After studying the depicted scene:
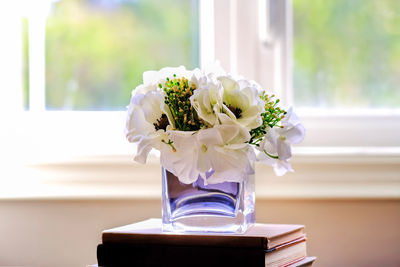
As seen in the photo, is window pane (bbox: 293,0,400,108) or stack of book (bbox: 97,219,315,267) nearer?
stack of book (bbox: 97,219,315,267)

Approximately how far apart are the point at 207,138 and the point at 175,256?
0.20 metres

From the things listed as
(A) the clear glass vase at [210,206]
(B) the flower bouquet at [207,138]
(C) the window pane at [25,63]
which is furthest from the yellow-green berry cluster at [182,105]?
(C) the window pane at [25,63]

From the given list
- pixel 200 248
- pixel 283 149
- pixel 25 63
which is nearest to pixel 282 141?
pixel 283 149

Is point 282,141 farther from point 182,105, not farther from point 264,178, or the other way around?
point 264,178

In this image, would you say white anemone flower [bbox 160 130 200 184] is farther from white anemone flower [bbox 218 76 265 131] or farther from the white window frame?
the white window frame

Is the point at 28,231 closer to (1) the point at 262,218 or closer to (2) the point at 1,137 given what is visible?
(2) the point at 1,137

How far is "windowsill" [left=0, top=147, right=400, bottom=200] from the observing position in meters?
1.46

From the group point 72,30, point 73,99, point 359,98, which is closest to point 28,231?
point 73,99

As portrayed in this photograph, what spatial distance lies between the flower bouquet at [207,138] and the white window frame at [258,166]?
0.39 meters

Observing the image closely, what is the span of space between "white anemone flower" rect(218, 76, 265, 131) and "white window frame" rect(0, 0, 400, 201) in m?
0.49

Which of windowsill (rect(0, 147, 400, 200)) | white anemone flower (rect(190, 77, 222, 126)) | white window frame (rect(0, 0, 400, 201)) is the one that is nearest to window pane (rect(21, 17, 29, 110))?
white window frame (rect(0, 0, 400, 201))

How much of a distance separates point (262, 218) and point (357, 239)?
22cm

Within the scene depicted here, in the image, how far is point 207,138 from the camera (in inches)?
38.4

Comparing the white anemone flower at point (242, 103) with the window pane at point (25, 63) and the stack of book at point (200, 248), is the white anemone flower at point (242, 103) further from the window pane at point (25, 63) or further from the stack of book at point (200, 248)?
the window pane at point (25, 63)
